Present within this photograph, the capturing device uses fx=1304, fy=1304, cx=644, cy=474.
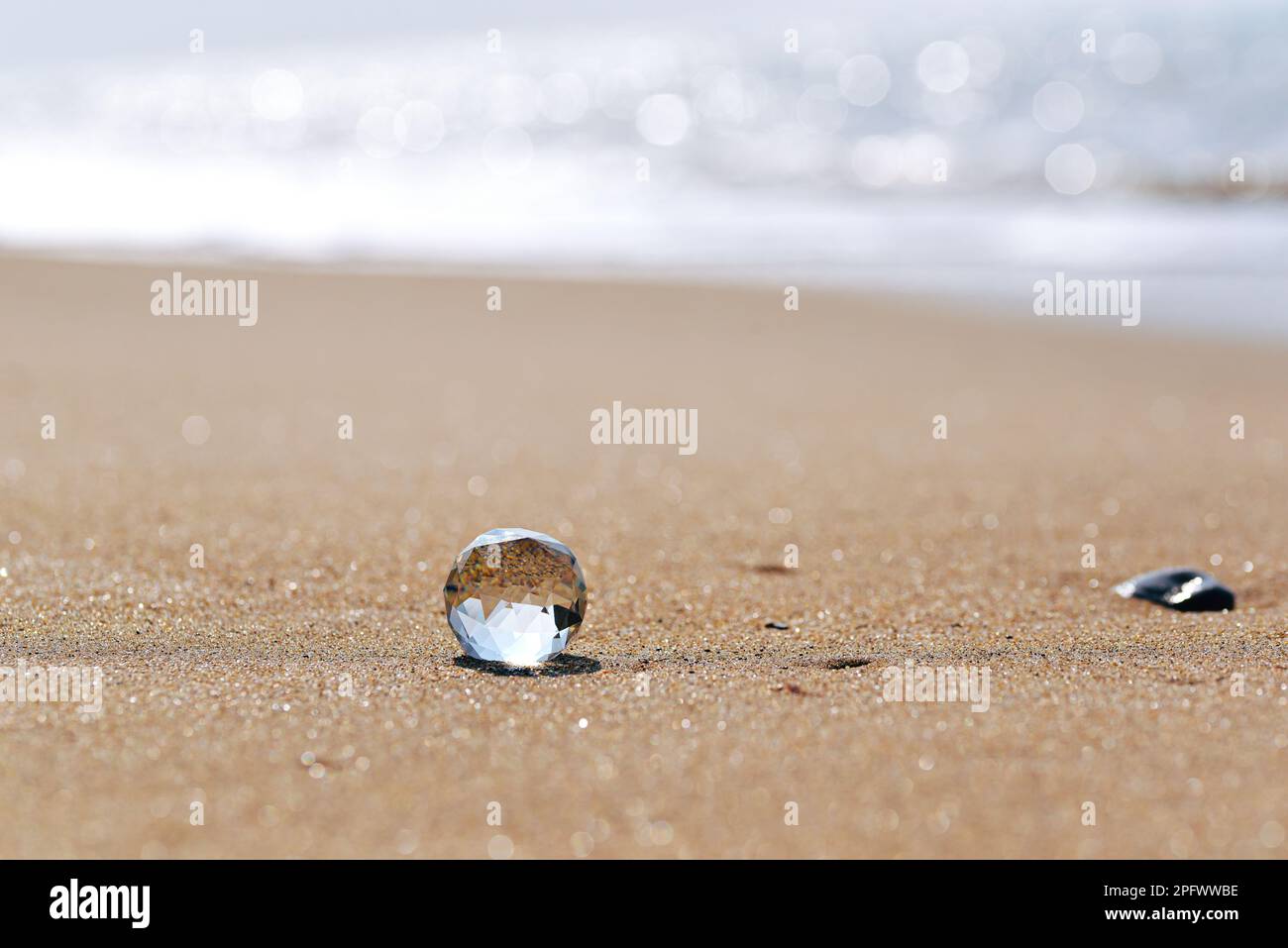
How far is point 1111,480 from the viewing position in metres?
3.10

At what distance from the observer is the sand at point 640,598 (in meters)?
1.36

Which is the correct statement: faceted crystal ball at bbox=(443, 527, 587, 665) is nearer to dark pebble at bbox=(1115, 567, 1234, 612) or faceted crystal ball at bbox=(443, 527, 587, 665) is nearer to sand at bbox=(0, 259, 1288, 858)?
sand at bbox=(0, 259, 1288, 858)

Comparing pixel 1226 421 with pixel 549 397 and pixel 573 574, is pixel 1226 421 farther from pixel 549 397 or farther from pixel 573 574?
pixel 573 574

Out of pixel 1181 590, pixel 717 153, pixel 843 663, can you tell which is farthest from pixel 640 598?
pixel 717 153

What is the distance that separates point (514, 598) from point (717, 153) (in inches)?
434

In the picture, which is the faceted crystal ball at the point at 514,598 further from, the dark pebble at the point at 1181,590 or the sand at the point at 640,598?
the dark pebble at the point at 1181,590

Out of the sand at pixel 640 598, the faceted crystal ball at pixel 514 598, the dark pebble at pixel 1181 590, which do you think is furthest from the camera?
the dark pebble at pixel 1181 590

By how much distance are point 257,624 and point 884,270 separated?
225 inches

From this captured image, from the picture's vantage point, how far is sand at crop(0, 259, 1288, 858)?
1.36 meters

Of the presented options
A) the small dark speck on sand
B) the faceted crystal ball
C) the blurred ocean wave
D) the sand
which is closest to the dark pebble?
the sand

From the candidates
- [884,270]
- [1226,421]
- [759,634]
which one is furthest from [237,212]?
[759,634]

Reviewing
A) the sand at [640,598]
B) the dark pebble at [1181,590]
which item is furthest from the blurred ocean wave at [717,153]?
the dark pebble at [1181,590]

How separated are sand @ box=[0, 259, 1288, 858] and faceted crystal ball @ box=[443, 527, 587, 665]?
0.17 feet

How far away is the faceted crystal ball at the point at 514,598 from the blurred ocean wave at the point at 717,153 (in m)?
5.22
